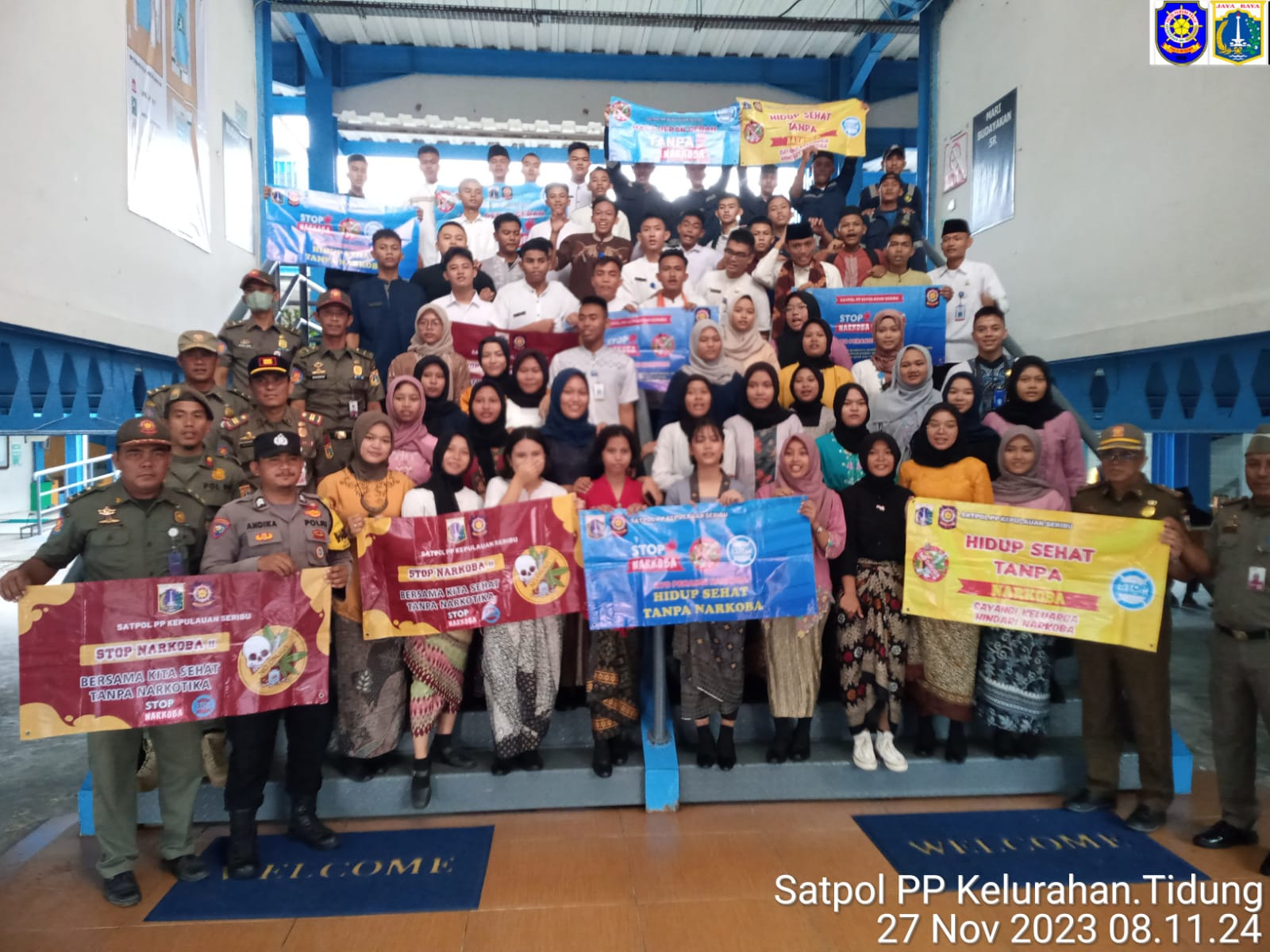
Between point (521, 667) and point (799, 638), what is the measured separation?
1.41m

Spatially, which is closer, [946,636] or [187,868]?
[187,868]

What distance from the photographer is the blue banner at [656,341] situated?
17.3 feet

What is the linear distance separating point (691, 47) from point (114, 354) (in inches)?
396

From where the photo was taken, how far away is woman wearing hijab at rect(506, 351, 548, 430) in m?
4.45

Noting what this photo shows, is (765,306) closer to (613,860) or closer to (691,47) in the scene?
(613,860)

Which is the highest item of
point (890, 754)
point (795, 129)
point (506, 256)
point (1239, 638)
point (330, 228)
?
point (795, 129)

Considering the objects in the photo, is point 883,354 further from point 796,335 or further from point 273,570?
point 273,570

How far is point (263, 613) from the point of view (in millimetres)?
3262

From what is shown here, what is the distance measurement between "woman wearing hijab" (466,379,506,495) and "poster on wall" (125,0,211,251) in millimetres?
4259

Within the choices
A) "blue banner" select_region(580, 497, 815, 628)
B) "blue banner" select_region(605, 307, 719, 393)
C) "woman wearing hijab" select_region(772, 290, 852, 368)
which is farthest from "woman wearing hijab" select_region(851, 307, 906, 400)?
"blue banner" select_region(580, 497, 815, 628)

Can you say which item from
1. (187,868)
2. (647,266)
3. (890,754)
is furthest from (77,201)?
(890,754)

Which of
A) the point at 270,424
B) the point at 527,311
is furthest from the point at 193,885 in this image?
the point at 527,311

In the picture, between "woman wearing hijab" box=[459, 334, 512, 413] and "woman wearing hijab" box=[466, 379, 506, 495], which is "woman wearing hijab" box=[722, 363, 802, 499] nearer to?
"woman wearing hijab" box=[466, 379, 506, 495]

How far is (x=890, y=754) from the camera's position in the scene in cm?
381
